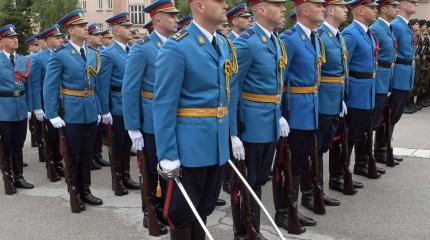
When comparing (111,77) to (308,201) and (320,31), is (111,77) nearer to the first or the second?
(320,31)

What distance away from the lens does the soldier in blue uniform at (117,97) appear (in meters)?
5.84

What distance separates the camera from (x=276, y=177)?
179 inches

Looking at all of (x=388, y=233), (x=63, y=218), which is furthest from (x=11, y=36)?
(x=388, y=233)

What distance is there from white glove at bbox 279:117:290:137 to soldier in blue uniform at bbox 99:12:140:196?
2.28 metres

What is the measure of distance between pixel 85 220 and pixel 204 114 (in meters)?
2.45

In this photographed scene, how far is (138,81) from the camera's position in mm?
4465

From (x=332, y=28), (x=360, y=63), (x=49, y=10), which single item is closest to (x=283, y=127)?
(x=332, y=28)

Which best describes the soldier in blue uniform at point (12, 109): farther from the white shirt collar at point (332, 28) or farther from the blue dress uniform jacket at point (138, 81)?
the white shirt collar at point (332, 28)

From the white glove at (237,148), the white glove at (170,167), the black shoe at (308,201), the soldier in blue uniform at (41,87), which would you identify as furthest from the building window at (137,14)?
the white glove at (170,167)

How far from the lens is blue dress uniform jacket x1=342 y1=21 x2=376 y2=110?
18.0ft

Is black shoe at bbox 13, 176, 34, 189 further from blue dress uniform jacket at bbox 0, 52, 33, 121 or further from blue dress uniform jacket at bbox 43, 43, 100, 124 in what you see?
blue dress uniform jacket at bbox 43, 43, 100, 124

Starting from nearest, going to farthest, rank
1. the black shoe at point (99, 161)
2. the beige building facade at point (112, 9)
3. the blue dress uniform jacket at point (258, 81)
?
1. the blue dress uniform jacket at point (258, 81)
2. the black shoe at point (99, 161)
3. the beige building facade at point (112, 9)

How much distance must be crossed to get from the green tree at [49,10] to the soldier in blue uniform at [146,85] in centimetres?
4255

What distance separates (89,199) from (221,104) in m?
2.86
